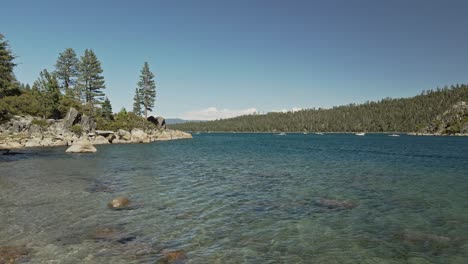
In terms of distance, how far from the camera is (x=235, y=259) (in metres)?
10.6

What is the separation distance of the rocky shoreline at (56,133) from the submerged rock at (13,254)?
4711 centimetres

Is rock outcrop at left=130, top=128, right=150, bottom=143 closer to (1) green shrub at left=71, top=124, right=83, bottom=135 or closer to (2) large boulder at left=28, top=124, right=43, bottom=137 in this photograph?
(1) green shrub at left=71, top=124, right=83, bottom=135

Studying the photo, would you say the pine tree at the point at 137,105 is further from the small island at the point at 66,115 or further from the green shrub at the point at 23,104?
the green shrub at the point at 23,104

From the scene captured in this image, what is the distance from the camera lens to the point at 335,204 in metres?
18.7

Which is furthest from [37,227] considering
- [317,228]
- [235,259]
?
[317,228]

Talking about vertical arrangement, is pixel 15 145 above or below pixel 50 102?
below

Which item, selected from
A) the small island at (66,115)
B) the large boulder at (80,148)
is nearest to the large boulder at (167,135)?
the small island at (66,115)

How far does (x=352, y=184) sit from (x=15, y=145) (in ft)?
207

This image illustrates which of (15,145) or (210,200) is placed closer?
(210,200)

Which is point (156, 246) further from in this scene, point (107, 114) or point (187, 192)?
point (107, 114)

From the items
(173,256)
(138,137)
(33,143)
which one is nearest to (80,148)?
(33,143)

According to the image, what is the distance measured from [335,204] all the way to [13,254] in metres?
16.3

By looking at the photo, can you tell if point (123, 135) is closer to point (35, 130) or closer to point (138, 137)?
point (138, 137)

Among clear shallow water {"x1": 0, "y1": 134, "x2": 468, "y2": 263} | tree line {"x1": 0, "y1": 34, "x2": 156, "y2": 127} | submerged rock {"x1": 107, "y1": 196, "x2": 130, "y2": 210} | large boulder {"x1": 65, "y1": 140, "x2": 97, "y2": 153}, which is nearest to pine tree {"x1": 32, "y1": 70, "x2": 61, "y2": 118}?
tree line {"x1": 0, "y1": 34, "x2": 156, "y2": 127}
